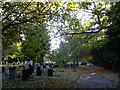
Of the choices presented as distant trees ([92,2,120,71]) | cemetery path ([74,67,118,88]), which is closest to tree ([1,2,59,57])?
distant trees ([92,2,120,71])

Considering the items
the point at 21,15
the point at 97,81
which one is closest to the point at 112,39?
the point at 97,81

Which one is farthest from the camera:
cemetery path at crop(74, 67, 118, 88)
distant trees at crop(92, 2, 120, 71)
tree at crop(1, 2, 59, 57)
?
cemetery path at crop(74, 67, 118, 88)

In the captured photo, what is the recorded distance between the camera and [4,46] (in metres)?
8.31

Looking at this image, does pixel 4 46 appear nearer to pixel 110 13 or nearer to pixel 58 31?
pixel 58 31

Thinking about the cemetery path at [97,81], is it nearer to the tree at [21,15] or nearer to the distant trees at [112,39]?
the distant trees at [112,39]

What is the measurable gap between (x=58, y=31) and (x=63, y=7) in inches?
63.8

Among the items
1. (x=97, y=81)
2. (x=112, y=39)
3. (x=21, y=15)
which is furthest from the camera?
(x=112, y=39)

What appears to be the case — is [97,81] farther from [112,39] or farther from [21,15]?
[21,15]

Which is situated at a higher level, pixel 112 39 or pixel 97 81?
pixel 112 39

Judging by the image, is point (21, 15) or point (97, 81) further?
point (97, 81)

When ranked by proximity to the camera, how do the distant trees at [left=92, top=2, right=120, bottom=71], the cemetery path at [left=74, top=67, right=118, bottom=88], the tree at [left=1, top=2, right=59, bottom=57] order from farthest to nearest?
the cemetery path at [left=74, top=67, right=118, bottom=88] < the distant trees at [left=92, top=2, right=120, bottom=71] < the tree at [left=1, top=2, right=59, bottom=57]

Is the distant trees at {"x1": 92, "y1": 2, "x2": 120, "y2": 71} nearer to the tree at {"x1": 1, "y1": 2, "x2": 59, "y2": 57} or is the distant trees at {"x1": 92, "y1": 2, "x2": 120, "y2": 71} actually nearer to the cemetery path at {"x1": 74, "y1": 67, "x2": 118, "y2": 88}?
the tree at {"x1": 1, "y1": 2, "x2": 59, "y2": 57}

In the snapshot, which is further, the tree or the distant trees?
the distant trees

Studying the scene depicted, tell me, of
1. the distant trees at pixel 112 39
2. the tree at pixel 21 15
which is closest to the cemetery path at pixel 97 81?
the distant trees at pixel 112 39
